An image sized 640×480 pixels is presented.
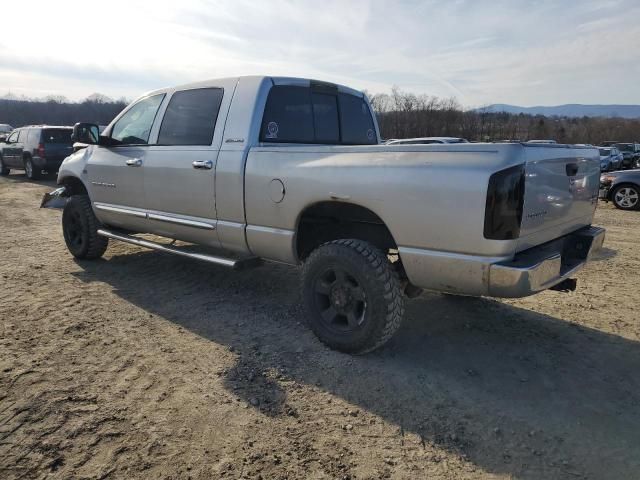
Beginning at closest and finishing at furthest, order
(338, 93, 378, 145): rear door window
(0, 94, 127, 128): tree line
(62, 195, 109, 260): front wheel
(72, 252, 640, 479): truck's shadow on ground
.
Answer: (72, 252, 640, 479): truck's shadow on ground < (338, 93, 378, 145): rear door window < (62, 195, 109, 260): front wheel < (0, 94, 127, 128): tree line

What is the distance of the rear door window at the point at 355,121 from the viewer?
4.84m

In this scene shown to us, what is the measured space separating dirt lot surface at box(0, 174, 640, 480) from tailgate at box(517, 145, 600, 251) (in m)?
1.00

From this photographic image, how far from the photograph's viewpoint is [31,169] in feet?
54.0

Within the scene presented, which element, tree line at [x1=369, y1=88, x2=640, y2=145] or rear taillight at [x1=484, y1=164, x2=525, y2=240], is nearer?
rear taillight at [x1=484, y1=164, x2=525, y2=240]

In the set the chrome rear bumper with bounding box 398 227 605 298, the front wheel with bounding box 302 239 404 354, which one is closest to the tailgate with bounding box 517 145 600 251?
the chrome rear bumper with bounding box 398 227 605 298

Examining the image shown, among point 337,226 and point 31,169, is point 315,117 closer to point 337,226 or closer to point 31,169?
point 337,226

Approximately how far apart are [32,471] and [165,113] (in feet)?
11.3

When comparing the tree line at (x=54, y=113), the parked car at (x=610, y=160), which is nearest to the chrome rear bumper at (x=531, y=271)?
the parked car at (x=610, y=160)

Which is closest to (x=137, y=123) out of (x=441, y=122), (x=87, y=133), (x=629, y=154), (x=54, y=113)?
(x=87, y=133)

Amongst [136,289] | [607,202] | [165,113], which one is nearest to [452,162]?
[165,113]

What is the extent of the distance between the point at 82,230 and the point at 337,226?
3717mm

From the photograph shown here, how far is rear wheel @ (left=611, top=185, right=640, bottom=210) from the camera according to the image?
11.6 meters

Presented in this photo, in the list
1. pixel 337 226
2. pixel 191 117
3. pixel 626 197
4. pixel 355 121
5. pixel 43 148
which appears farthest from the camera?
pixel 43 148

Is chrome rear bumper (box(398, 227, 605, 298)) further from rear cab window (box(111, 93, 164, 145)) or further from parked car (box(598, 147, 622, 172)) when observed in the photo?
parked car (box(598, 147, 622, 172))
